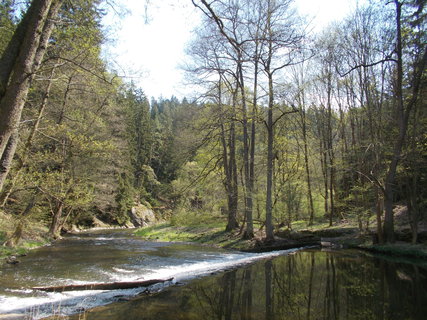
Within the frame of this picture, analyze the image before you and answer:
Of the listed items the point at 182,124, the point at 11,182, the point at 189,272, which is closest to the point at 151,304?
the point at 189,272

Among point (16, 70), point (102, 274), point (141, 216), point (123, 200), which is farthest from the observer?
point (141, 216)

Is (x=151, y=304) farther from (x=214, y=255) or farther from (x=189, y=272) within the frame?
(x=214, y=255)

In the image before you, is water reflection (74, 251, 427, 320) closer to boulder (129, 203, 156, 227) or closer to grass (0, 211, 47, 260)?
grass (0, 211, 47, 260)

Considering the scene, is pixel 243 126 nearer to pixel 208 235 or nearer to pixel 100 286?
pixel 208 235

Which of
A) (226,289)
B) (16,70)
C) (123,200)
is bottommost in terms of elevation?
Answer: (226,289)

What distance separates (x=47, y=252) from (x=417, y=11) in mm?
18538

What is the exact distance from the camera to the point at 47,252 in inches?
523

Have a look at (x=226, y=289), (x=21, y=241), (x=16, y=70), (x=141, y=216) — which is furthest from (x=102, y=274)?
(x=141, y=216)

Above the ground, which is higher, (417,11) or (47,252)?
(417,11)

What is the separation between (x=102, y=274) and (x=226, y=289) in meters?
3.87

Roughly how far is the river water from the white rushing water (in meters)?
0.02

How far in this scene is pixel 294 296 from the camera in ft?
22.4

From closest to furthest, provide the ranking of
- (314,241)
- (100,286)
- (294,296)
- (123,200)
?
(294,296) < (100,286) < (314,241) < (123,200)

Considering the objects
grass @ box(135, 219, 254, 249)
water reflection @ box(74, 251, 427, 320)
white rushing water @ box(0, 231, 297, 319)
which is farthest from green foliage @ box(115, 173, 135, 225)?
water reflection @ box(74, 251, 427, 320)
